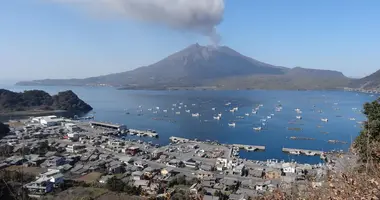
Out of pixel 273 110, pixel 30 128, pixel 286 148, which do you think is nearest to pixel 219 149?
pixel 286 148

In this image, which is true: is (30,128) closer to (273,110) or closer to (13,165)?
(13,165)

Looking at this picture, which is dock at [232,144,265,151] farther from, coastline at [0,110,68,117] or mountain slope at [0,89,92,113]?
mountain slope at [0,89,92,113]

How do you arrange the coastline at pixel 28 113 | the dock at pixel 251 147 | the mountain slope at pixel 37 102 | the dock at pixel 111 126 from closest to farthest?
the dock at pixel 251 147
the dock at pixel 111 126
the coastline at pixel 28 113
the mountain slope at pixel 37 102

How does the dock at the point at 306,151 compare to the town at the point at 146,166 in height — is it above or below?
below

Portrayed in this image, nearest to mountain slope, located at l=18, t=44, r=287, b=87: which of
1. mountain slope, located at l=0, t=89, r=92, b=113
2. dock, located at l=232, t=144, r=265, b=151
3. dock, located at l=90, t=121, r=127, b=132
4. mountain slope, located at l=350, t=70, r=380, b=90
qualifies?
mountain slope, located at l=350, t=70, r=380, b=90

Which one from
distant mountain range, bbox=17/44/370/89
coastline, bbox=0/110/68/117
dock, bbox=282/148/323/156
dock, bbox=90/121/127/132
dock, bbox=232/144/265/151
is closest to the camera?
dock, bbox=282/148/323/156

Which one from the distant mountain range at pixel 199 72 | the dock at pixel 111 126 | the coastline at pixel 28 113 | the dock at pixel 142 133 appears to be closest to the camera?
the dock at pixel 142 133

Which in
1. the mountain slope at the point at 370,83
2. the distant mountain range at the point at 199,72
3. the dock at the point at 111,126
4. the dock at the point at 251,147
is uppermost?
the distant mountain range at the point at 199,72

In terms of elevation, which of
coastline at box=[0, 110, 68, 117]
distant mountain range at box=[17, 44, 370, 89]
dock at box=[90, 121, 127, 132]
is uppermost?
distant mountain range at box=[17, 44, 370, 89]

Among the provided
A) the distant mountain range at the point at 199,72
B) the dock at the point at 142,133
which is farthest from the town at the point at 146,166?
the distant mountain range at the point at 199,72

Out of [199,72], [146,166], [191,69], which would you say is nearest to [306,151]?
[146,166]

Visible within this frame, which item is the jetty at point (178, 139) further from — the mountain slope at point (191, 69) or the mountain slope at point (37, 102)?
the mountain slope at point (191, 69)
